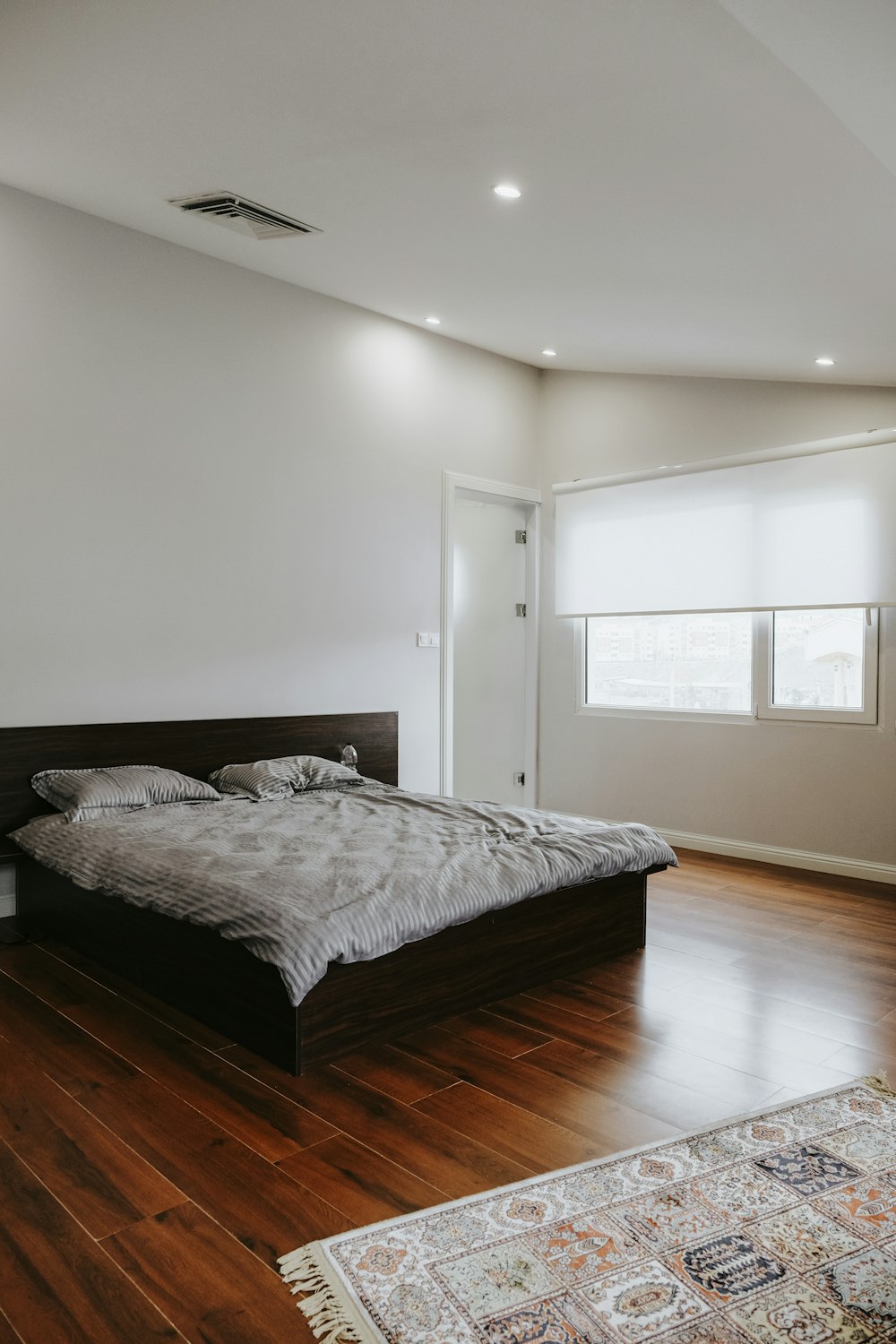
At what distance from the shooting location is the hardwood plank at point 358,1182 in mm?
1857

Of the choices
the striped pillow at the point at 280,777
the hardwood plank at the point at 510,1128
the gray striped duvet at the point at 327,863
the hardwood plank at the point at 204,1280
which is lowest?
the hardwood plank at the point at 510,1128

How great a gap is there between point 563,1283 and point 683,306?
3643mm

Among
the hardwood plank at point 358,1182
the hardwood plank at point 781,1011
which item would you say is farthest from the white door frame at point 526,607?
the hardwood plank at point 358,1182

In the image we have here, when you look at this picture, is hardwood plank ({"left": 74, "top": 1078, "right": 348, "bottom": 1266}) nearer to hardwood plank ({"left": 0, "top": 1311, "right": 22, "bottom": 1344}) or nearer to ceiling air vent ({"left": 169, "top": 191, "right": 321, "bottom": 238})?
hardwood plank ({"left": 0, "top": 1311, "right": 22, "bottom": 1344})

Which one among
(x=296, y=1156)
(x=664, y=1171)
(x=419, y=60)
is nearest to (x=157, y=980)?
(x=296, y=1156)

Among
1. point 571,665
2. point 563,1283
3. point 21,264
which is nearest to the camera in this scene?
point 563,1283

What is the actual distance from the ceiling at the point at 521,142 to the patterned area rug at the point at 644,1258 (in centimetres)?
239

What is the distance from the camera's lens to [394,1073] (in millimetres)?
2488

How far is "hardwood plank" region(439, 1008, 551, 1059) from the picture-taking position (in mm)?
2660

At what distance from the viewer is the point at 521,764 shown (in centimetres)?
614

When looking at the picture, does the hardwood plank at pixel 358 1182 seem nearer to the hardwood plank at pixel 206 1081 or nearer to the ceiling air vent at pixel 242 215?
the hardwood plank at pixel 206 1081

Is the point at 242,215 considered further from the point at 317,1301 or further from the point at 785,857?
the point at 785,857

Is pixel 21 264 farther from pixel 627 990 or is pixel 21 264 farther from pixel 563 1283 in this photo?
pixel 563 1283

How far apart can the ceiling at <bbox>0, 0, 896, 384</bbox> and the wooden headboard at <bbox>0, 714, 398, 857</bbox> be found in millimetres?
2146
